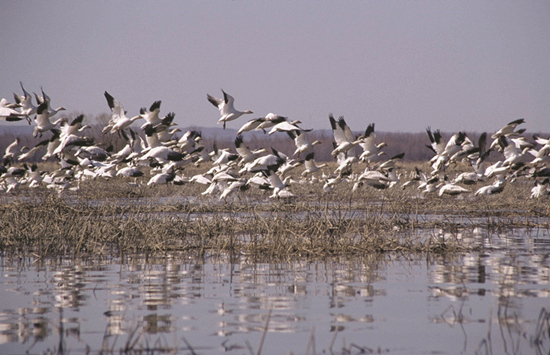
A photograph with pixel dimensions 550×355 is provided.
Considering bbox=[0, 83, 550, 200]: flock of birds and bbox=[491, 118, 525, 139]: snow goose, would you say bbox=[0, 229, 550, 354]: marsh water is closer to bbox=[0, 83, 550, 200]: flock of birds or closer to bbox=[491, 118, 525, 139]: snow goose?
bbox=[0, 83, 550, 200]: flock of birds

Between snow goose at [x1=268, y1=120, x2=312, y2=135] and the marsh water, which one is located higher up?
snow goose at [x1=268, y1=120, x2=312, y2=135]

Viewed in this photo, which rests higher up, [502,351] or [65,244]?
[65,244]

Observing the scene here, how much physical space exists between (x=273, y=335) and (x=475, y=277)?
3278 mm

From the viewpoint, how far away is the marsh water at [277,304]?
5.03m

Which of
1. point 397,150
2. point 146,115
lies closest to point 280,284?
point 146,115

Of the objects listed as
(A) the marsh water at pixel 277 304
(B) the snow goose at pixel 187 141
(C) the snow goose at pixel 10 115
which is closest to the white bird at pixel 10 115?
(C) the snow goose at pixel 10 115

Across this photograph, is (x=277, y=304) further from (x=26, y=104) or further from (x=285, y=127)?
(x=26, y=104)

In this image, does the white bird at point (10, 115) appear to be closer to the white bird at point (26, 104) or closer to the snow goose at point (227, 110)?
the white bird at point (26, 104)

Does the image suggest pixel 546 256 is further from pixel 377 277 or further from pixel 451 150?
pixel 451 150

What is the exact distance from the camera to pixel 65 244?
31.0ft

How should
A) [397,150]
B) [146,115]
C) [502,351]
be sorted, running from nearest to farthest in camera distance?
[502,351] → [146,115] → [397,150]

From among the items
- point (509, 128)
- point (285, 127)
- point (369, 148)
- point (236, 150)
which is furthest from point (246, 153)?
point (509, 128)

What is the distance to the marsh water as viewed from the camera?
5.03 m

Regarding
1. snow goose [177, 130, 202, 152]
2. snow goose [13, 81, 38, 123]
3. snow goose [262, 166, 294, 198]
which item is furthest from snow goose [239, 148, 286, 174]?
snow goose [13, 81, 38, 123]
